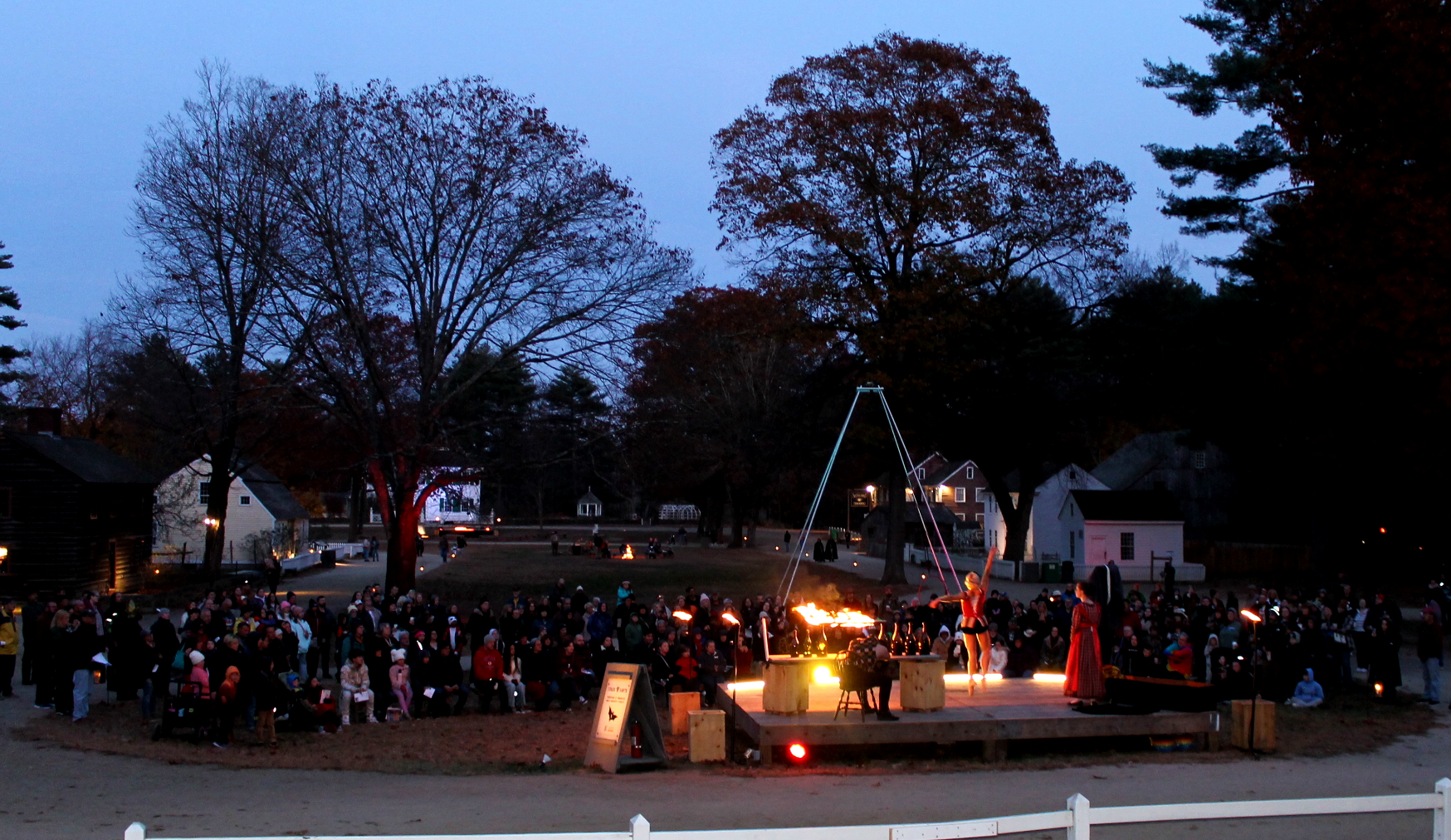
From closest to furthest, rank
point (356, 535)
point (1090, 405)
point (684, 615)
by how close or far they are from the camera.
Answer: point (684, 615)
point (1090, 405)
point (356, 535)

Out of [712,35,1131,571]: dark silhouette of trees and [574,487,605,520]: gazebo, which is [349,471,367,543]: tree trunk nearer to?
[574,487,605,520]: gazebo

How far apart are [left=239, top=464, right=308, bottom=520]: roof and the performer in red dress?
1784 inches

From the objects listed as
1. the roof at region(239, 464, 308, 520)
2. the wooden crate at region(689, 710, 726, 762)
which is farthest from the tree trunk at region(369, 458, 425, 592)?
the roof at region(239, 464, 308, 520)

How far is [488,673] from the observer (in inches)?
696

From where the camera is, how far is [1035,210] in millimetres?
34719

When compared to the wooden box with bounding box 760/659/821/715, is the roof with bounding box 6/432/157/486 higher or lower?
higher

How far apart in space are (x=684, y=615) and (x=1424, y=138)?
19629mm

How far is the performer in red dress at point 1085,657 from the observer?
14.9 m

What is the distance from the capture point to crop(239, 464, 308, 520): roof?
55156mm

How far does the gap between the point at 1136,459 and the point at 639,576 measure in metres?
28.9

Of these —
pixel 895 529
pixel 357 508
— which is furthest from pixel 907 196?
pixel 357 508

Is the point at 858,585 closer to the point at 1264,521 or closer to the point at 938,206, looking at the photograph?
the point at 938,206

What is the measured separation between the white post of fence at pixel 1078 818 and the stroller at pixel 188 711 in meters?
12.0

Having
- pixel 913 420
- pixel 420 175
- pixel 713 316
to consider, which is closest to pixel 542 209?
pixel 420 175
